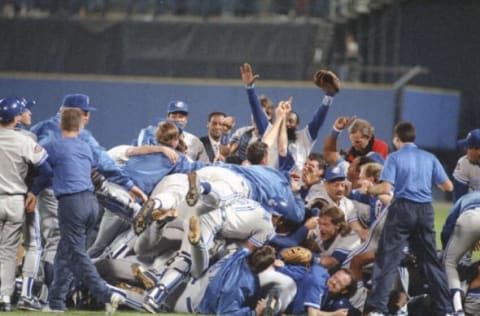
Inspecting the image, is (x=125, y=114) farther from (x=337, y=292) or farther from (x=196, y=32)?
(x=337, y=292)

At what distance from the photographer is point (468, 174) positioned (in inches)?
472

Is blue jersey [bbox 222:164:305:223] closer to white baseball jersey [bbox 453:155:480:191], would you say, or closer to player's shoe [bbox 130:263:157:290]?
player's shoe [bbox 130:263:157:290]

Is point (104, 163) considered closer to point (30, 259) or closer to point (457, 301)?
point (30, 259)

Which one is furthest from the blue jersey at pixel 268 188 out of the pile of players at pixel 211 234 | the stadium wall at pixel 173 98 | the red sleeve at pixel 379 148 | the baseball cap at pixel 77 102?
the stadium wall at pixel 173 98

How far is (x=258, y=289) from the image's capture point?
10.7 m

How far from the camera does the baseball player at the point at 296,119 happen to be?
13086 millimetres

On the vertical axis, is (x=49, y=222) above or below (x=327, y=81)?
below

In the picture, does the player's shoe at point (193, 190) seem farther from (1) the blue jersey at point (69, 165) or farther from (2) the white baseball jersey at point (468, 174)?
(2) the white baseball jersey at point (468, 174)

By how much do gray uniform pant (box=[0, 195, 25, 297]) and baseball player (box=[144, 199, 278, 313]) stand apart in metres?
1.12

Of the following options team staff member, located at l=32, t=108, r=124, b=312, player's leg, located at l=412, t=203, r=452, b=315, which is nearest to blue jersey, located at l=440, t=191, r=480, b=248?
player's leg, located at l=412, t=203, r=452, b=315

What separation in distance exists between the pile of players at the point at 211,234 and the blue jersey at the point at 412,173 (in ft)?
0.04

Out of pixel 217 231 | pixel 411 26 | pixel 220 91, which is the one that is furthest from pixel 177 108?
pixel 411 26

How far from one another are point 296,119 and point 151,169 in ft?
8.59

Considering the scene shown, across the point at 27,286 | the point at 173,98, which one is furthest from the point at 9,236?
the point at 173,98
